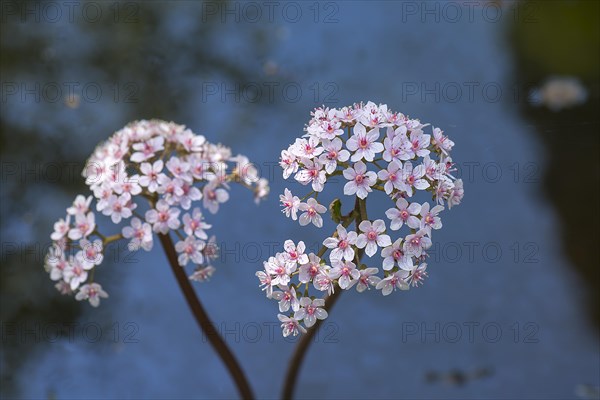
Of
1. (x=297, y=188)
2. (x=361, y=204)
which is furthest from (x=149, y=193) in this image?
(x=297, y=188)

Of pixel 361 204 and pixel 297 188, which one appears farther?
pixel 297 188

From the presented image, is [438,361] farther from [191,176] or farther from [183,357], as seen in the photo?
[191,176]

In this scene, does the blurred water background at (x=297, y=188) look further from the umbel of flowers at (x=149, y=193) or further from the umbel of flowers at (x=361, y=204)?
the umbel of flowers at (x=361, y=204)

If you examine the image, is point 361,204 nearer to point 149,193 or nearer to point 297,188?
point 149,193

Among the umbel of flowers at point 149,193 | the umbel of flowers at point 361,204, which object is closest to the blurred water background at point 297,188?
the umbel of flowers at point 149,193

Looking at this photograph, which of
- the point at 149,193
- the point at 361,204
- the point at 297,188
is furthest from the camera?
the point at 297,188
